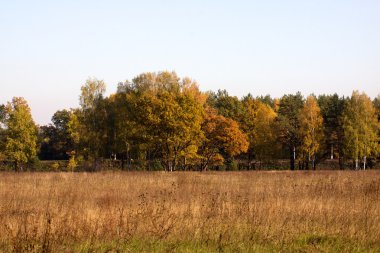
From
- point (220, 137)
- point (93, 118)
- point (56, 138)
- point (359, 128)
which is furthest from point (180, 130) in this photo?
point (56, 138)

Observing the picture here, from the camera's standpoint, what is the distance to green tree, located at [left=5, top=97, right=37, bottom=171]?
176 ft

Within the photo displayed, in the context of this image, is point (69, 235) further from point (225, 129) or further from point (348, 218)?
point (225, 129)

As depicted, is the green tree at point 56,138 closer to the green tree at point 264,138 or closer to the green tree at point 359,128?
the green tree at point 264,138

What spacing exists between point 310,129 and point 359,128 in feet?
19.5

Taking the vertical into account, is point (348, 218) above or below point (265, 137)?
below

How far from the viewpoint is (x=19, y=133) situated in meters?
54.6

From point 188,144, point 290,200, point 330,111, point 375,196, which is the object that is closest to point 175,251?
point 290,200

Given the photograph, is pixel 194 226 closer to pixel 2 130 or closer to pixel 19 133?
pixel 19 133

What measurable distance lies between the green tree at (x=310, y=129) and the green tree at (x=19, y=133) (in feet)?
112

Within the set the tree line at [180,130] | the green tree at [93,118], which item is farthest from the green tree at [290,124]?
the green tree at [93,118]

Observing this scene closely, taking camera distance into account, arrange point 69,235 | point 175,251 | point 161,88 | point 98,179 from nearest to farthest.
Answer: point 175,251, point 69,235, point 98,179, point 161,88

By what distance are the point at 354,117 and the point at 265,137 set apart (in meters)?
11.7

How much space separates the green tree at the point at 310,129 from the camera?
186 ft

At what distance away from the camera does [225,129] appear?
175 ft
